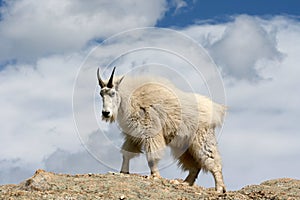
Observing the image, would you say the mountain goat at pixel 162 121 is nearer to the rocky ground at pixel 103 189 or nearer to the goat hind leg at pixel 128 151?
the goat hind leg at pixel 128 151

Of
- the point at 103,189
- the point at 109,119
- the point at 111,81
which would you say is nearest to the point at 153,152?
the point at 109,119

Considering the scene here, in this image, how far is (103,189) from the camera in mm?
15195

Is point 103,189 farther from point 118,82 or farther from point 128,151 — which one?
point 118,82

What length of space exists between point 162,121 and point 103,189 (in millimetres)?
3770

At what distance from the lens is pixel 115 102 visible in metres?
17.8

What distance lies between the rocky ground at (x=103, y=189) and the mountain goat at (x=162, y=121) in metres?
1.42

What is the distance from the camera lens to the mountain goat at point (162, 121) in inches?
706

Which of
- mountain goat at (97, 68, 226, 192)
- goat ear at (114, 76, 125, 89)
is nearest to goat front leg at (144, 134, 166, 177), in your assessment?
mountain goat at (97, 68, 226, 192)

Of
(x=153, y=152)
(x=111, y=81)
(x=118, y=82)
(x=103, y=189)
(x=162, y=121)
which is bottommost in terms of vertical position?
(x=103, y=189)

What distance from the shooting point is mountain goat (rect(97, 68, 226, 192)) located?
17.9m

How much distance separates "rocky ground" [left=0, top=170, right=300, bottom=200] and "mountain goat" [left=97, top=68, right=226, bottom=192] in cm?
142

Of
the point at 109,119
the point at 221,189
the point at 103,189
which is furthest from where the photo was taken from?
the point at 221,189

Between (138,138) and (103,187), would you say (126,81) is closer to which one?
(138,138)

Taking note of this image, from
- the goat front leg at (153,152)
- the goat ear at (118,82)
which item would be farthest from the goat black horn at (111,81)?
the goat front leg at (153,152)
